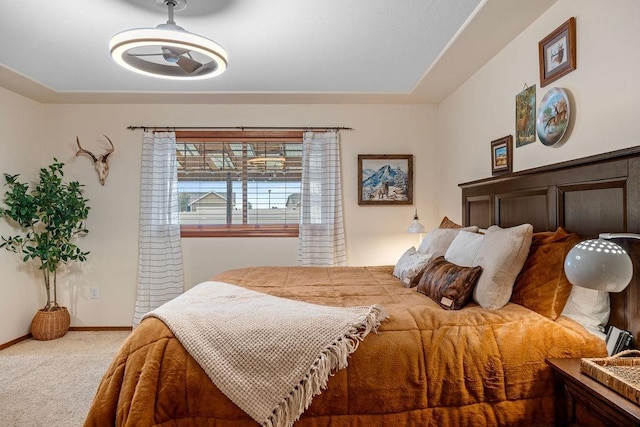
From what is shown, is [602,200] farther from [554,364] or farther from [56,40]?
[56,40]

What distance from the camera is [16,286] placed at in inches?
138

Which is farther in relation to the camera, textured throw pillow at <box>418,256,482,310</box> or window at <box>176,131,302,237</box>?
window at <box>176,131,302,237</box>

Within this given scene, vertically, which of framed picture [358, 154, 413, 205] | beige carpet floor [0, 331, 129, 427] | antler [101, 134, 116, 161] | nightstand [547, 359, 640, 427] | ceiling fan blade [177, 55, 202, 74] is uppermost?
ceiling fan blade [177, 55, 202, 74]

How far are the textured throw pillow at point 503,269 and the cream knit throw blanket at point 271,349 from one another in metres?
0.57

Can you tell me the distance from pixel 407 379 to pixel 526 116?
1.88 metres

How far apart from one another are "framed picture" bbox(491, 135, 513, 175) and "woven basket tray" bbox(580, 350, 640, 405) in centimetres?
150

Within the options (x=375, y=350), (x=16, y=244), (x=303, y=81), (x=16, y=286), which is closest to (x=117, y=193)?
(x=16, y=244)

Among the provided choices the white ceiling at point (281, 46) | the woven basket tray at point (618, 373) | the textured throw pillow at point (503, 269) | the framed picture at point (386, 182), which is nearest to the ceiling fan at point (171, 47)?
the white ceiling at point (281, 46)

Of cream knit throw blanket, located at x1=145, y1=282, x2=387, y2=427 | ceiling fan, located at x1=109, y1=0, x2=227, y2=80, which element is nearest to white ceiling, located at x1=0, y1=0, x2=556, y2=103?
ceiling fan, located at x1=109, y1=0, x2=227, y2=80

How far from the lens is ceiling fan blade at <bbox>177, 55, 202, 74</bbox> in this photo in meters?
2.21

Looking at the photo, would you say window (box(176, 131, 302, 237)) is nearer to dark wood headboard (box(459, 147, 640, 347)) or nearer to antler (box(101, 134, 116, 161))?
antler (box(101, 134, 116, 161))

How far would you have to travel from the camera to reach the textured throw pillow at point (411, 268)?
7.66ft

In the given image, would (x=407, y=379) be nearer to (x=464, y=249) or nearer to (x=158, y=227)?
(x=464, y=249)

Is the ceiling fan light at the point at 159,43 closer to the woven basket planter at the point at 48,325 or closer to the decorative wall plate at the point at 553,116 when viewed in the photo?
Answer: the decorative wall plate at the point at 553,116
